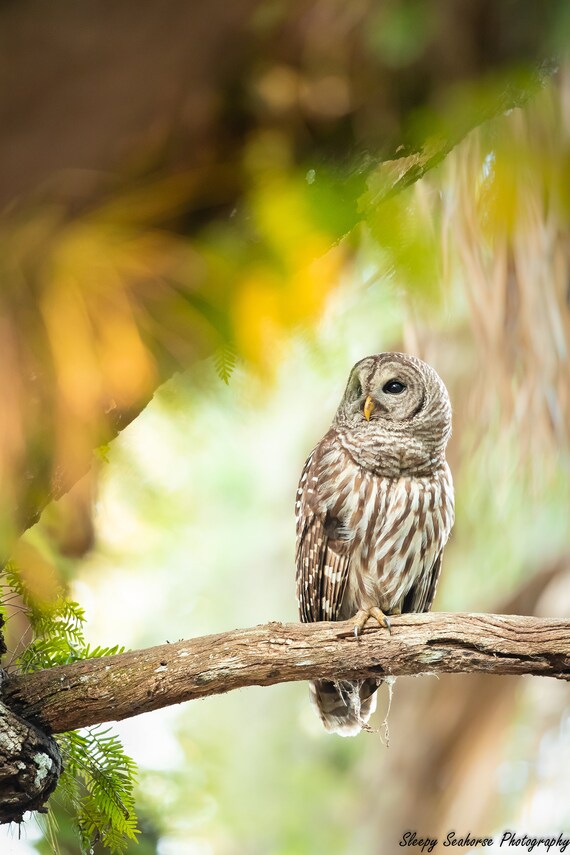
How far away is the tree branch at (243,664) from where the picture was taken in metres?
1.89

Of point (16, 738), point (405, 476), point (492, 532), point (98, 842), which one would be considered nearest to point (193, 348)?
point (16, 738)

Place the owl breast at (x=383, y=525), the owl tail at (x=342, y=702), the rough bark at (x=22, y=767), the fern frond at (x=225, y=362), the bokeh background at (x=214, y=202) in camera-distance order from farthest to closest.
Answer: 1. the owl tail at (x=342, y=702)
2. the owl breast at (x=383, y=525)
3. the rough bark at (x=22, y=767)
4. the fern frond at (x=225, y=362)
5. the bokeh background at (x=214, y=202)

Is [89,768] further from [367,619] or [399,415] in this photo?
[399,415]

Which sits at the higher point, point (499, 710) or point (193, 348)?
point (499, 710)

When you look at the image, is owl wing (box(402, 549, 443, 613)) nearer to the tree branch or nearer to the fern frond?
the tree branch

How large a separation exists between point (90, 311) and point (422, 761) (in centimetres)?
436

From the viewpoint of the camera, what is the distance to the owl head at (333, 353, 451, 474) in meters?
2.69

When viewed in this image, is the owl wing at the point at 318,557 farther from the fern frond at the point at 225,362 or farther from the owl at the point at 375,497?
the fern frond at the point at 225,362

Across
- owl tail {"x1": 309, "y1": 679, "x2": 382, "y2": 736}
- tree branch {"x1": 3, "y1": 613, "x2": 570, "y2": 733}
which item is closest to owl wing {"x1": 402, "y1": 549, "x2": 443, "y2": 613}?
owl tail {"x1": 309, "y1": 679, "x2": 382, "y2": 736}

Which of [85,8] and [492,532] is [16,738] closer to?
[85,8]

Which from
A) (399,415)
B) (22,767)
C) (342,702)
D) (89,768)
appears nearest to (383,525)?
(399,415)

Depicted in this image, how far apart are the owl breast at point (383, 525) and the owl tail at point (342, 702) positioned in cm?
23

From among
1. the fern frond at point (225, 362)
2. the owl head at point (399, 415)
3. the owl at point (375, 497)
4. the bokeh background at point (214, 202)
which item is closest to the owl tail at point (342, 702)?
the owl at point (375, 497)

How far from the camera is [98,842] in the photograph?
7.06 ft
